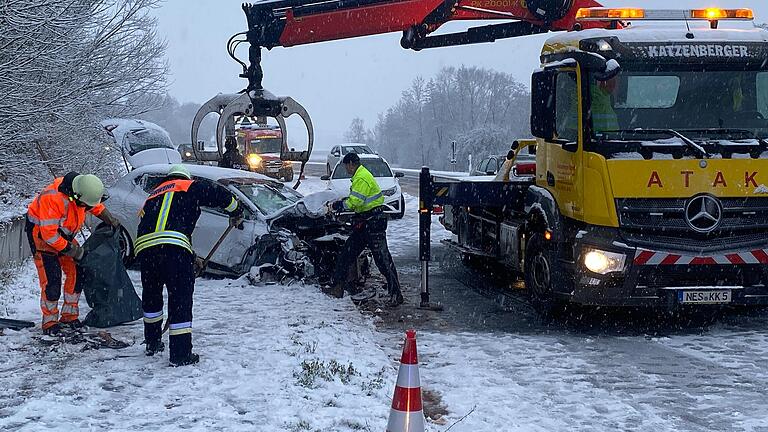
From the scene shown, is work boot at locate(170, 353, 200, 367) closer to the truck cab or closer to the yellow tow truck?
the yellow tow truck

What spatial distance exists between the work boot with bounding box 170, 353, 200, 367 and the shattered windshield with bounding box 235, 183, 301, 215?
14.3 ft

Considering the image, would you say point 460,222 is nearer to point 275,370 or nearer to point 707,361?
point 707,361

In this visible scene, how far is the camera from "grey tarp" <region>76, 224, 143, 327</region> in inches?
303

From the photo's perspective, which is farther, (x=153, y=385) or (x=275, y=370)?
(x=275, y=370)

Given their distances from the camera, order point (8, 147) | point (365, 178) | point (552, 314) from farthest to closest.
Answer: point (8, 147), point (365, 178), point (552, 314)

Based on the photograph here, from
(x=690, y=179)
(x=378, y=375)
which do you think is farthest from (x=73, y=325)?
(x=690, y=179)

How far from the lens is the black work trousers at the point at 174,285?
21.3 feet

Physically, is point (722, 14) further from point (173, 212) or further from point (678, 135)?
point (173, 212)

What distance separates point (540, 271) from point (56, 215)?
5.07 metres

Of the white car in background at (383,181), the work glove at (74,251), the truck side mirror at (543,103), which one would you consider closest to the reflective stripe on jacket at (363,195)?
the truck side mirror at (543,103)

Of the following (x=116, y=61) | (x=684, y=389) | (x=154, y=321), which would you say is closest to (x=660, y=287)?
(x=684, y=389)

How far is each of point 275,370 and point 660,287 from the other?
3920 mm

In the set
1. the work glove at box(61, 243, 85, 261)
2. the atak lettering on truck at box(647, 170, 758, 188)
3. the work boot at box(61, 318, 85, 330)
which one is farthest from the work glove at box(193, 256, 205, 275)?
the atak lettering on truck at box(647, 170, 758, 188)

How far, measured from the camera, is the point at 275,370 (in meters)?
6.41
